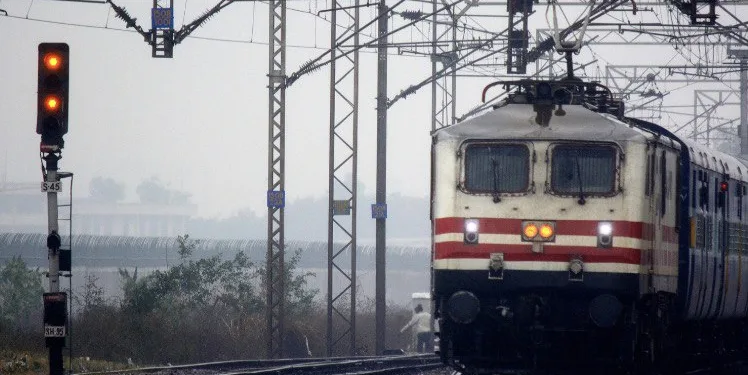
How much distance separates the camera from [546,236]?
50.8 ft

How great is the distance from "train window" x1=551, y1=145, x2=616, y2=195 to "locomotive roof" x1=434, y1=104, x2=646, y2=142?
135 mm

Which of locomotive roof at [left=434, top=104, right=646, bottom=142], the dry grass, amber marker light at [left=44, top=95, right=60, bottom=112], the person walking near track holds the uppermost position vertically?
amber marker light at [left=44, top=95, right=60, bottom=112]

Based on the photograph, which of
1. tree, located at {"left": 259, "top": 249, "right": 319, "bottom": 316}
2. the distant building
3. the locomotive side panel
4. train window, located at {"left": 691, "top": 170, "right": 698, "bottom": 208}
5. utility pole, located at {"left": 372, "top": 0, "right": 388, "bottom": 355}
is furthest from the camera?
the distant building

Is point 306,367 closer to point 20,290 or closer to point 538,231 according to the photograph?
point 538,231

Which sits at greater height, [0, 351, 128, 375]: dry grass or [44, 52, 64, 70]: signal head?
[44, 52, 64, 70]: signal head

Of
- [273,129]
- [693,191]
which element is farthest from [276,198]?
[693,191]

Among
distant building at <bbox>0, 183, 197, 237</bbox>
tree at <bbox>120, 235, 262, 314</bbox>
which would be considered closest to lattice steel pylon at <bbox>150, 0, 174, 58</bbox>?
tree at <bbox>120, 235, 262, 314</bbox>

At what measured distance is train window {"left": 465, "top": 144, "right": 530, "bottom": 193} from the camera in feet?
51.4

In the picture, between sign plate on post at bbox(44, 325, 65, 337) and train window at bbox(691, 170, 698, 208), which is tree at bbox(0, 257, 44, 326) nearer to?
sign plate on post at bbox(44, 325, 65, 337)

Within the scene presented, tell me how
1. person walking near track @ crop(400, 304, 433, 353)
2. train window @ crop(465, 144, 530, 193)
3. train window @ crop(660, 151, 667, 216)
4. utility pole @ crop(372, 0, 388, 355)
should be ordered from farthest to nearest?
person walking near track @ crop(400, 304, 433, 353), utility pole @ crop(372, 0, 388, 355), train window @ crop(660, 151, 667, 216), train window @ crop(465, 144, 530, 193)

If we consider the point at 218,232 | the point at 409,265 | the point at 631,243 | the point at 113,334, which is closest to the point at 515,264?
the point at 631,243

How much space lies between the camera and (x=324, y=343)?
37.0 metres

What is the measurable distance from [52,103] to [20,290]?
78.5 feet

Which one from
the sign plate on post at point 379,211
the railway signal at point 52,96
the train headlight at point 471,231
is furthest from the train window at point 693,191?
the sign plate on post at point 379,211
